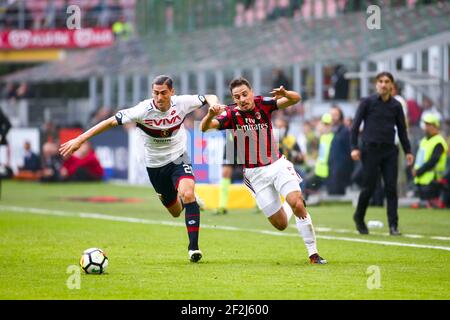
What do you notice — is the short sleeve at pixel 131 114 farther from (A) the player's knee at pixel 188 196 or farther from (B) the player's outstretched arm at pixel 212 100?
(A) the player's knee at pixel 188 196

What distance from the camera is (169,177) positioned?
15281 mm

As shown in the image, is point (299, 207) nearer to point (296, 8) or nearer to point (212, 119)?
point (212, 119)

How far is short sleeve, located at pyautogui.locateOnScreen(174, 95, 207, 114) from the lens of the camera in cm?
1473

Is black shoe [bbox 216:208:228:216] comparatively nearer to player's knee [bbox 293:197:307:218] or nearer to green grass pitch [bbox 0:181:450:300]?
green grass pitch [bbox 0:181:450:300]

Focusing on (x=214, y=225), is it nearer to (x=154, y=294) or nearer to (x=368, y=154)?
(x=368, y=154)

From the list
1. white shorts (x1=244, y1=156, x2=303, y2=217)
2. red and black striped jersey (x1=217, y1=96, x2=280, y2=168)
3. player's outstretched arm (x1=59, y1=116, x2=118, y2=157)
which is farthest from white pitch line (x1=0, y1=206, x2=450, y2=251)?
player's outstretched arm (x1=59, y1=116, x2=118, y2=157)

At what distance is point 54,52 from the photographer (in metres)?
55.1


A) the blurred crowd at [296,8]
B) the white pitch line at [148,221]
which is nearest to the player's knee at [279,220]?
the white pitch line at [148,221]

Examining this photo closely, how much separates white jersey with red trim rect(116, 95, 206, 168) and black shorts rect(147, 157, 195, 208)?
0.28ft

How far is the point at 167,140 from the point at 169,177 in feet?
1.75

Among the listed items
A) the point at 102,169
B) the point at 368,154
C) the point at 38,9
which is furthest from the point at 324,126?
the point at 38,9

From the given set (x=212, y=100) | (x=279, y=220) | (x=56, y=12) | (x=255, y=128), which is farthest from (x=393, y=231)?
(x=56, y=12)

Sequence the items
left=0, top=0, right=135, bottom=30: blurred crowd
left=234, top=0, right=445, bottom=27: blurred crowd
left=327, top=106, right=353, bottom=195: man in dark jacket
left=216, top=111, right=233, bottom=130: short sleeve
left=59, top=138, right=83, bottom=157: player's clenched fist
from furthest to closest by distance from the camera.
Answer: left=0, top=0, right=135, bottom=30: blurred crowd < left=234, top=0, right=445, bottom=27: blurred crowd < left=327, top=106, right=353, bottom=195: man in dark jacket < left=216, top=111, right=233, bottom=130: short sleeve < left=59, top=138, right=83, bottom=157: player's clenched fist

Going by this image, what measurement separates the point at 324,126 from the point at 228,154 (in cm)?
566
